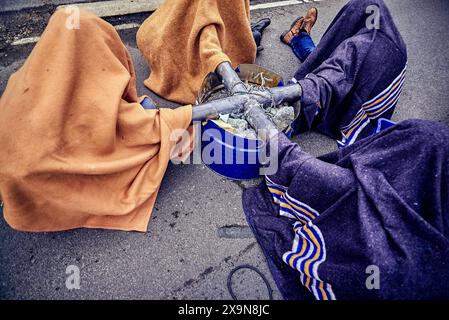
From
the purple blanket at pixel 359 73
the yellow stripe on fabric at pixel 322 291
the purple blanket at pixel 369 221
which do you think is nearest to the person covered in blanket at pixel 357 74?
the purple blanket at pixel 359 73

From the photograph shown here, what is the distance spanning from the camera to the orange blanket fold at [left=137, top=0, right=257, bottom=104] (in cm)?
228

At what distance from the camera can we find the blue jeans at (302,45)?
302 cm

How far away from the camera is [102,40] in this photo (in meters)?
1.59

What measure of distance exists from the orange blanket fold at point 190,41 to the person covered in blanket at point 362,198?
0.77 meters

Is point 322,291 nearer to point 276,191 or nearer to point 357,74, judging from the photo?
point 276,191

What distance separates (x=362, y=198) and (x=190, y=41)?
1.70 meters

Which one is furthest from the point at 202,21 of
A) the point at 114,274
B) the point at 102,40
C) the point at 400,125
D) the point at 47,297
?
the point at 47,297

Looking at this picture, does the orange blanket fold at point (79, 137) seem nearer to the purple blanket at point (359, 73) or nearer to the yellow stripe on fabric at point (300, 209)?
the yellow stripe on fabric at point (300, 209)

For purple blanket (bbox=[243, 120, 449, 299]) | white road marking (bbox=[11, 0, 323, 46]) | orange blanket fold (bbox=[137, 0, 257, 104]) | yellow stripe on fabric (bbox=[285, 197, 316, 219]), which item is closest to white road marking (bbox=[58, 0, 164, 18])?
white road marking (bbox=[11, 0, 323, 46])

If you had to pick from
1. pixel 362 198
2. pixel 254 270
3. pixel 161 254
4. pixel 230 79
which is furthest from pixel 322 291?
pixel 230 79

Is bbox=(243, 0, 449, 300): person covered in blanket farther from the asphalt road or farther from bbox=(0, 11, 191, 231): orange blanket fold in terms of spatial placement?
bbox=(0, 11, 191, 231): orange blanket fold

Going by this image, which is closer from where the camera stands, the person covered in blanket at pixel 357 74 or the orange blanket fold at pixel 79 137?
the orange blanket fold at pixel 79 137

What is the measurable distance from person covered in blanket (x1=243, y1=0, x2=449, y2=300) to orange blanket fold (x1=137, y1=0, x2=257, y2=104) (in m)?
0.77

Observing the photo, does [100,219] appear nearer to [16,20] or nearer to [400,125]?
[400,125]
